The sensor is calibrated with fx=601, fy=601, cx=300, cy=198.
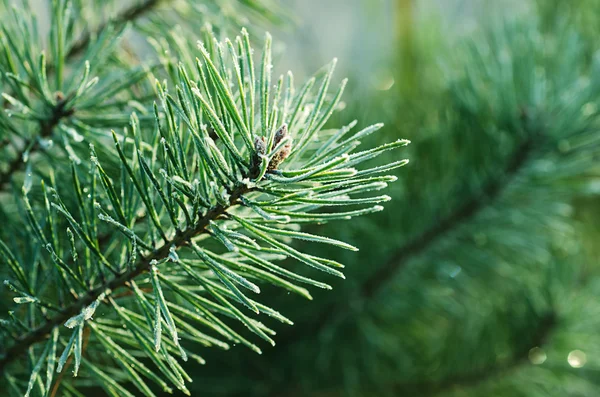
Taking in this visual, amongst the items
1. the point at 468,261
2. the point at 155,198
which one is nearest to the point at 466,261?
the point at 468,261

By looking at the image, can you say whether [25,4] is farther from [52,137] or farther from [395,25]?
[395,25]

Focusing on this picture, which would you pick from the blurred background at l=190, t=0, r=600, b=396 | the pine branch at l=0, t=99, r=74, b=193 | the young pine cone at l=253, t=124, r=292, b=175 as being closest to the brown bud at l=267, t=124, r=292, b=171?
the young pine cone at l=253, t=124, r=292, b=175

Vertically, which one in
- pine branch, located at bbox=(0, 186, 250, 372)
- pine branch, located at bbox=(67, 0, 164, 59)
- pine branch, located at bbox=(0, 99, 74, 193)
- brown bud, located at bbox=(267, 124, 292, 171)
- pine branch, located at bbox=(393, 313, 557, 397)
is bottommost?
pine branch, located at bbox=(393, 313, 557, 397)

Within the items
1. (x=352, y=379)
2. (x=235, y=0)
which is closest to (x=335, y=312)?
(x=352, y=379)

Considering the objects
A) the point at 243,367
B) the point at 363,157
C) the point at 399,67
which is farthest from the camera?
the point at 399,67

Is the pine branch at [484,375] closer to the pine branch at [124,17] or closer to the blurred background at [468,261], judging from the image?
the blurred background at [468,261]

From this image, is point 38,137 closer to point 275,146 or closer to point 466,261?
point 275,146

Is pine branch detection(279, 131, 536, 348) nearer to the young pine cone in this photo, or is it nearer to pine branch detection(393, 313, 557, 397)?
pine branch detection(393, 313, 557, 397)
